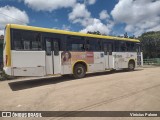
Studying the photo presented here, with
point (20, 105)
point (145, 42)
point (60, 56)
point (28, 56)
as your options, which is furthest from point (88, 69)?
point (145, 42)

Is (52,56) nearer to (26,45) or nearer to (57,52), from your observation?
(57,52)

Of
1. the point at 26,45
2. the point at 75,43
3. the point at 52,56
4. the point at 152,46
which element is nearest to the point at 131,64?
the point at 75,43

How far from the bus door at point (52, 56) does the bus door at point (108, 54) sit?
456 centimetres

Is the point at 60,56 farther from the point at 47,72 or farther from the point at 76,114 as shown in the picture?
the point at 76,114

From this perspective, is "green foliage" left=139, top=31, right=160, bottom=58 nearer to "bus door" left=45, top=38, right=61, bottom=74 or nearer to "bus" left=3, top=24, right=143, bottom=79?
"bus" left=3, top=24, right=143, bottom=79

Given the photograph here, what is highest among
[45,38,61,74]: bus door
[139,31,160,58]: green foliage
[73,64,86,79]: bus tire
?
[139,31,160,58]: green foliage

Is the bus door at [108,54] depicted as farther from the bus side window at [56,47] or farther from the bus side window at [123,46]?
the bus side window at [56,47]

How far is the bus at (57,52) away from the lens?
10109 millimetres

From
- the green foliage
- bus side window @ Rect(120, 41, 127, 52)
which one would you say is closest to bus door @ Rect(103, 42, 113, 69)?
bus side window @ Rect(120, 41, 127, 52)

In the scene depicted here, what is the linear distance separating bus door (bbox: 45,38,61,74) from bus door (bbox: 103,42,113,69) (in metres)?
4.56

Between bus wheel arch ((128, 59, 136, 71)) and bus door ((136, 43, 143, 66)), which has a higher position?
bus door ((136, 43, 143, 66))

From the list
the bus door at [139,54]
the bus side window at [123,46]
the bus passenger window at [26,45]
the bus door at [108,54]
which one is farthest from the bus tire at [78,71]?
the bus door at [139,54]

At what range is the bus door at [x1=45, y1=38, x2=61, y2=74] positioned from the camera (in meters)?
11.4

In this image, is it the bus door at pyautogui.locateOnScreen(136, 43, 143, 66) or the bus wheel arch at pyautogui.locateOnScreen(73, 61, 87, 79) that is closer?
the bus wheel arch at pyautogui.locateOnScreen(73, 61, 87, 79)
